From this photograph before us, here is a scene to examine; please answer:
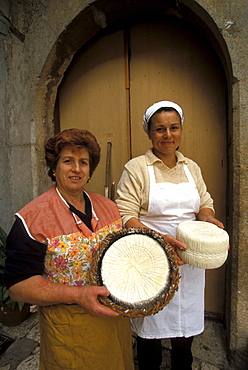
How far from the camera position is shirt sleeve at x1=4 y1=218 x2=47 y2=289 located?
951 millimetres

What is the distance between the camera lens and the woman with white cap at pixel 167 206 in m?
1.39

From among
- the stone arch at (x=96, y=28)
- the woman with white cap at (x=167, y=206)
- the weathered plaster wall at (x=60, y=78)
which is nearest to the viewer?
the woman with white cap at (x=167, y=206)

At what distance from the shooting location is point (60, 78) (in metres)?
2.40

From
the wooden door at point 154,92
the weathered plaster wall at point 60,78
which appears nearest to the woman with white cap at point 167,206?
the weathered plaster wall at point 60,78

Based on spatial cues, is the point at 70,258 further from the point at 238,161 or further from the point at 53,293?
the point at 238,161

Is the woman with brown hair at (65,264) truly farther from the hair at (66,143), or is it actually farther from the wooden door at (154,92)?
the wooden door at (154,92)

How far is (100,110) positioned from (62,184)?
1521mm

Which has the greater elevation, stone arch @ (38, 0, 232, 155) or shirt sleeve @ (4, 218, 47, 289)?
stone arch @ (38, 0, 232, 155)

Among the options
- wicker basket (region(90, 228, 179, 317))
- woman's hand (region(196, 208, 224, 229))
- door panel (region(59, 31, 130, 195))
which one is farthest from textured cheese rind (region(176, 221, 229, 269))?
door panel (region(59, 31, 130, 195))

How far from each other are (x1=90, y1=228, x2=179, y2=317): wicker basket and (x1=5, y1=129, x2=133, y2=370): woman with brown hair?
0.15ft

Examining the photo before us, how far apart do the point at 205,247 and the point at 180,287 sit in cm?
55

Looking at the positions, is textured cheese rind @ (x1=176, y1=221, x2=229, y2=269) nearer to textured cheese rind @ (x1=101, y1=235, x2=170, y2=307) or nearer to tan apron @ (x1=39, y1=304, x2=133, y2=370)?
textured cheese rind @ (x1=101, y1=235, x2=170, y2=307)

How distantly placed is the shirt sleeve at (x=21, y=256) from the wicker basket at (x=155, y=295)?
0.27m

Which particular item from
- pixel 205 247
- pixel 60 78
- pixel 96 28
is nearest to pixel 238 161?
pixel 205 247
